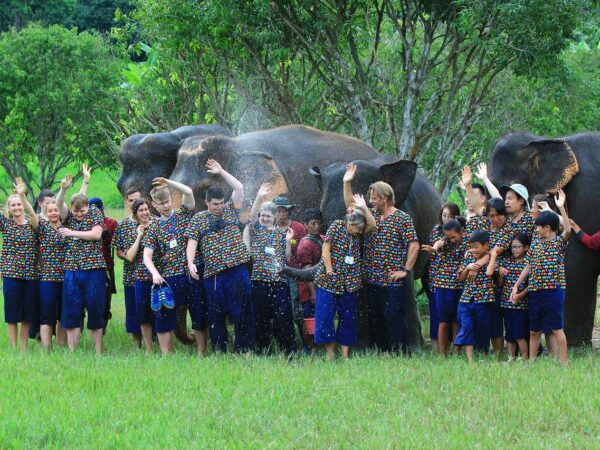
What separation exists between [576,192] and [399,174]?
1.85 m

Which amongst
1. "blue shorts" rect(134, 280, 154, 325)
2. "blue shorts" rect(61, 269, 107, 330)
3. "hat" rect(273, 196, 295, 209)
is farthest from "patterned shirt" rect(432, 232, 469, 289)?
"blue shorts" rect(61, 269, 107, 330)

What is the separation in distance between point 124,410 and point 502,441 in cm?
264

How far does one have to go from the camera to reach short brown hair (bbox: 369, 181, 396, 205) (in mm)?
9938

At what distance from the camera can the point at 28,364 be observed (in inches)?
375

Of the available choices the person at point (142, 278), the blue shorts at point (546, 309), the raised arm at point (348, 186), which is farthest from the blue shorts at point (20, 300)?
the blue shorts at point (546, 309)

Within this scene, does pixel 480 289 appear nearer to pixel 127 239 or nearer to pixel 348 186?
pixel 348 186

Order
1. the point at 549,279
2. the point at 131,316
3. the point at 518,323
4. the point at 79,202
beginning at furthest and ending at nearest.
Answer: the point at 131,316, the point at 79,202, the point at 518,323, the point at 549,279

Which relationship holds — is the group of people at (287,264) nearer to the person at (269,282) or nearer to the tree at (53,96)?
the person at (269,282)

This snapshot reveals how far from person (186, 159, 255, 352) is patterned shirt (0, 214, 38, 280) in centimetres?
186

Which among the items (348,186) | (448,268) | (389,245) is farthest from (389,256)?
(348,186)

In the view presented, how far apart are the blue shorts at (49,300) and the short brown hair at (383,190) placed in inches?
137

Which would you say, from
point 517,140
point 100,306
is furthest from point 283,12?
point 100,306

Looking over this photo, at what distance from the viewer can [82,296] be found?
10664 millimetres

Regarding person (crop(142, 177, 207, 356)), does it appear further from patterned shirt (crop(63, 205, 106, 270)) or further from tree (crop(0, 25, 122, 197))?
tree (crop(0, 25, 122, 197))
